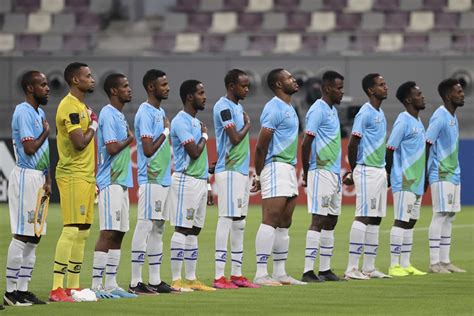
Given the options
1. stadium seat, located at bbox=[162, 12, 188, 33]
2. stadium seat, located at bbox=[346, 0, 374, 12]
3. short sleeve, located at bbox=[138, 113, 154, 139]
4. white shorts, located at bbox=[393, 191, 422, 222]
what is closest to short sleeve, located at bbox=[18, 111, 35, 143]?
short sleeve, located at bbox=[138, 113, 154, 139]

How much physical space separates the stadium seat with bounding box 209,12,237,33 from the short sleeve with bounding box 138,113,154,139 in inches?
957

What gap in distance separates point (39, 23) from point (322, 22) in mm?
8068

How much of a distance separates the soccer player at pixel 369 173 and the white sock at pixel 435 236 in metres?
1.01

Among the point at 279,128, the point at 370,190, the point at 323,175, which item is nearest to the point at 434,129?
the point at 370,190

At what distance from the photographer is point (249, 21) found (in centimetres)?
3716

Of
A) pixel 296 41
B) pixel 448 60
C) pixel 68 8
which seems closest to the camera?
pixel 448 60

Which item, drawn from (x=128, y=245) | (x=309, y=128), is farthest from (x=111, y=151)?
(x=128, y=245)

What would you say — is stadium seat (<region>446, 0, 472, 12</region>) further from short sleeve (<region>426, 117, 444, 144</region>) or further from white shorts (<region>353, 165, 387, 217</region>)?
white shorts (<region>353, 165, 387, 217</region>)

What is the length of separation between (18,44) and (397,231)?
23381mm

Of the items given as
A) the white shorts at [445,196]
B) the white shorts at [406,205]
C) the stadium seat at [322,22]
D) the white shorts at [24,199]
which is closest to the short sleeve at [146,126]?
the white shorts at [24,199]

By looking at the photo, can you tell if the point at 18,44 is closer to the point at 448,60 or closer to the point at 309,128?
the point at 448,60

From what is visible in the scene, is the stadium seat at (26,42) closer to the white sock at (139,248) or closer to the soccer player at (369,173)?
the soccer player at (369,173)

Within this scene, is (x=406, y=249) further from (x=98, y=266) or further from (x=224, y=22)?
(x=224, y=22)

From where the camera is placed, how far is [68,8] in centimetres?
3841
